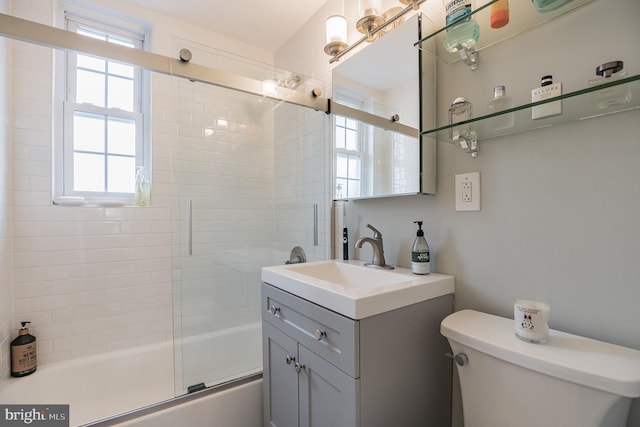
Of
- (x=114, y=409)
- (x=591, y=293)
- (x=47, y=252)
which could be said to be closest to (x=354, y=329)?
(x=591, y=293)

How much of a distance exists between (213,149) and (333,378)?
1368 millimetres

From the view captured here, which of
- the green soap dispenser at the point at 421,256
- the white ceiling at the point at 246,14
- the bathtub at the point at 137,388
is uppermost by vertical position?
the white ceiling at the point at 246,14

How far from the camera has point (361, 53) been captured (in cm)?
155

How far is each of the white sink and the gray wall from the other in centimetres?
16

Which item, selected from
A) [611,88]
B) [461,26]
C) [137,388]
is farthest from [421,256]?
[137,388]

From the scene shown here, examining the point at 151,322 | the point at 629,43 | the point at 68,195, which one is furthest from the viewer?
the point at 151,322

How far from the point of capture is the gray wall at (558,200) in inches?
30.2

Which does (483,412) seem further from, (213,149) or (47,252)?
(47,252)

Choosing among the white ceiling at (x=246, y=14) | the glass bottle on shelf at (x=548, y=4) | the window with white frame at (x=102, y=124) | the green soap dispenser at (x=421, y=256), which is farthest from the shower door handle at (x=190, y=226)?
the glass bottle on shelf at (x=548, y=4)

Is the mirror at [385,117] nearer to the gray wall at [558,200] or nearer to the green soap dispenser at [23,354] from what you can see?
the gray wall at [558,200]

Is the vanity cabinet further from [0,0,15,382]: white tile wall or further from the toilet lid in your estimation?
[0,0,15,382]: white tile wall

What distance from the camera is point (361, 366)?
847 mm

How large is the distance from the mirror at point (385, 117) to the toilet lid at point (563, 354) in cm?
57

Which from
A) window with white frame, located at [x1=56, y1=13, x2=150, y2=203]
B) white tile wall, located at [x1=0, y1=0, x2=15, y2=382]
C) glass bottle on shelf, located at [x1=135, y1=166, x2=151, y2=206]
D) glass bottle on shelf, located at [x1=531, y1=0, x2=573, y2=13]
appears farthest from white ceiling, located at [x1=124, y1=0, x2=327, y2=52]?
glass bottle on shelf, located at [x1=531, y1=0, x2=573, y2=13]
